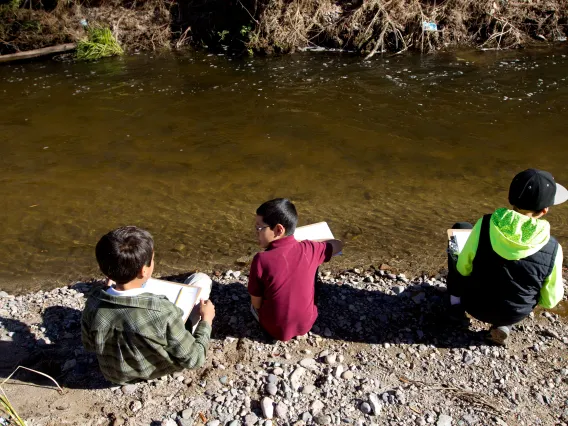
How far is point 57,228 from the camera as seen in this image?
5.76 m

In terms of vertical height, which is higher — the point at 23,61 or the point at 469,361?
the point at 23,61

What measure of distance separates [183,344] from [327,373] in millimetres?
1031

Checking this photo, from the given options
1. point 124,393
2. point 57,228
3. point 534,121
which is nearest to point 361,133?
point 534,121

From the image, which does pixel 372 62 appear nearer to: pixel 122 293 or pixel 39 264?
pixel 39 264

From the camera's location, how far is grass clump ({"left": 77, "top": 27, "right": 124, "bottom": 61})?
1135 centimetres

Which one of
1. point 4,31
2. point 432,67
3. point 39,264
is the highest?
point 4,31

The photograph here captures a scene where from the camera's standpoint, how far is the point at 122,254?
9.29ft

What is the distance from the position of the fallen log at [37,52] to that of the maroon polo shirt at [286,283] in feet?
33.8

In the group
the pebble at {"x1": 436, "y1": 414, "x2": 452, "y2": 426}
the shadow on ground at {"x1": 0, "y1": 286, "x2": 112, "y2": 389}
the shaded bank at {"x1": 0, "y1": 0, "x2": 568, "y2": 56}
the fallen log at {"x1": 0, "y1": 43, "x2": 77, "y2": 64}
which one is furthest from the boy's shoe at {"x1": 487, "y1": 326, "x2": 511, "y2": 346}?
the fallen log at {"x1": 0, "y1": 43, "x2": 77, "y2": 64}

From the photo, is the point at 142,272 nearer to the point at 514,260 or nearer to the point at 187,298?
the point at 187,298

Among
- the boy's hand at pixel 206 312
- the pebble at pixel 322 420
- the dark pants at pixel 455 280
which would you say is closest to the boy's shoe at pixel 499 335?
the dark pants at pixel 455 280

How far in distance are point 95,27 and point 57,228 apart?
813 centimetres

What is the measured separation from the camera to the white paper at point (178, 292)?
3555 millimetres

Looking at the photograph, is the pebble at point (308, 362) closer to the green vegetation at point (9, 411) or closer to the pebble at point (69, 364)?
the pebble at point (69, 364)
